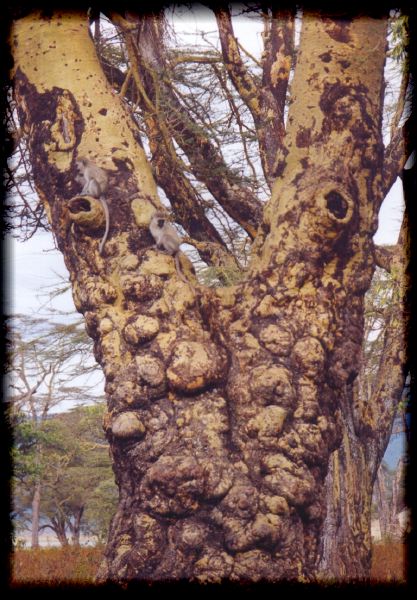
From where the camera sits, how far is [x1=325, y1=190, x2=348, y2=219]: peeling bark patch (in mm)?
2809

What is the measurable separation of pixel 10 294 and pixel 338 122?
2.74m

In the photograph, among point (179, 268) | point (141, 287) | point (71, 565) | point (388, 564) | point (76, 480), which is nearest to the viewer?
point (141, 287)

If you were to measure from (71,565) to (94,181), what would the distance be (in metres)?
3.47

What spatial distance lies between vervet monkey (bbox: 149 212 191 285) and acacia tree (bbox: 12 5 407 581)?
0.04 metres

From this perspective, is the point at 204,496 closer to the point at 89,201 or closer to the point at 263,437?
the point at 263,437

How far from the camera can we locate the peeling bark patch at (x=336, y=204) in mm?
2809

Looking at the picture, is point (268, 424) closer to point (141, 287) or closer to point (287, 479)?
point (287, 479)

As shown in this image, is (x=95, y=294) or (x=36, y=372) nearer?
(x=95, y=294)

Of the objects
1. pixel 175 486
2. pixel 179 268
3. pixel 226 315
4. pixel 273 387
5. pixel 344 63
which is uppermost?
pixel 344 63

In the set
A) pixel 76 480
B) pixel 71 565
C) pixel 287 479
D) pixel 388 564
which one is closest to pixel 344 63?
pixel 287 479

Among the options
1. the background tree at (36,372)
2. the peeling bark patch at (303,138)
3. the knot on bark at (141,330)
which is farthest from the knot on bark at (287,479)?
the background tree at (36,372)

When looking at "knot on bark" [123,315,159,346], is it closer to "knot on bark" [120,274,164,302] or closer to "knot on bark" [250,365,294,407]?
"knot on bark" [120,274,164,302]

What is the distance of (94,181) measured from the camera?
9.24 feet

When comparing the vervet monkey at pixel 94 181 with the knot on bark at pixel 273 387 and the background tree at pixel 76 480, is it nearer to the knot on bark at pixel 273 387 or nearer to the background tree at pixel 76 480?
the knot on bark at pixel 273 387
